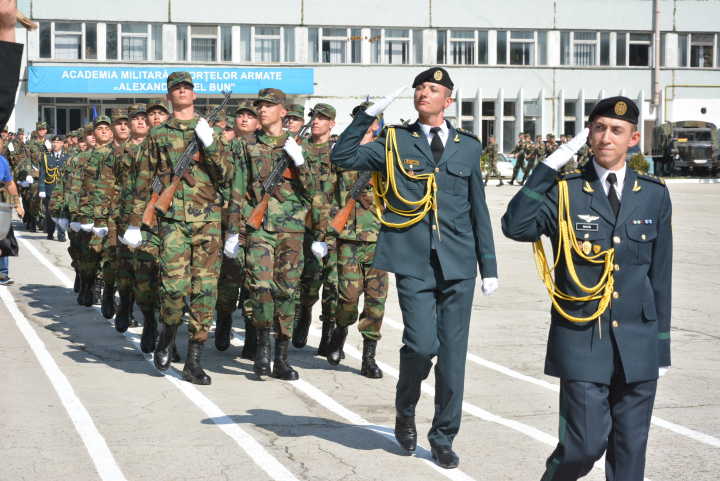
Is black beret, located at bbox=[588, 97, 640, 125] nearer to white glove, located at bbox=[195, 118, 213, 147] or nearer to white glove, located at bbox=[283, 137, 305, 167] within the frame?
white glove, located at bbox=[283, 137, 305, 167]

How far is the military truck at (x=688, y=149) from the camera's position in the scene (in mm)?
40500

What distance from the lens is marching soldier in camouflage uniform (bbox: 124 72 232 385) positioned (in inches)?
303

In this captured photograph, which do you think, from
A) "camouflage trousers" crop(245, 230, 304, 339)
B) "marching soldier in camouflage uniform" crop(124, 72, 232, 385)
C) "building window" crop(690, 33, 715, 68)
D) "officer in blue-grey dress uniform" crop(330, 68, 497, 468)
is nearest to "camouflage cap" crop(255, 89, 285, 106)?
"marching soldier in camouflage uniform" crop(124, 72, 232, 385)

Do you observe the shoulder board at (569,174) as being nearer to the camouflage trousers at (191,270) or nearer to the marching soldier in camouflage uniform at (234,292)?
the camouflage trousers at (191,270)

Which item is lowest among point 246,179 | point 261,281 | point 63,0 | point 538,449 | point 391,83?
point 538,449

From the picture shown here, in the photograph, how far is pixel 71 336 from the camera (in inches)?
385

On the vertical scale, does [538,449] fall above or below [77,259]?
below

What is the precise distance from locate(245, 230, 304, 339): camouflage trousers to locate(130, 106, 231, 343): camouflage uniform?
0.35m

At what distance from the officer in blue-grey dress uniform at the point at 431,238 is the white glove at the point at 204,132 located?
2.31 meters

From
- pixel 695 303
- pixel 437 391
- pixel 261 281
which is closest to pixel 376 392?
pixel 261 281

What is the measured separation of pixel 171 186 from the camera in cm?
777

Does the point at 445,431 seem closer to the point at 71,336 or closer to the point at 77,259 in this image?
the point at 71,336

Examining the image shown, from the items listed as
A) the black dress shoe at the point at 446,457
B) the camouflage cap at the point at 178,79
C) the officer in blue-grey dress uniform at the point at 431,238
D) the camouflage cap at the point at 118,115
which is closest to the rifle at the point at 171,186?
the camouflage cap at the point at 178,79

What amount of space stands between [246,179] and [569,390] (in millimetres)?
4376
